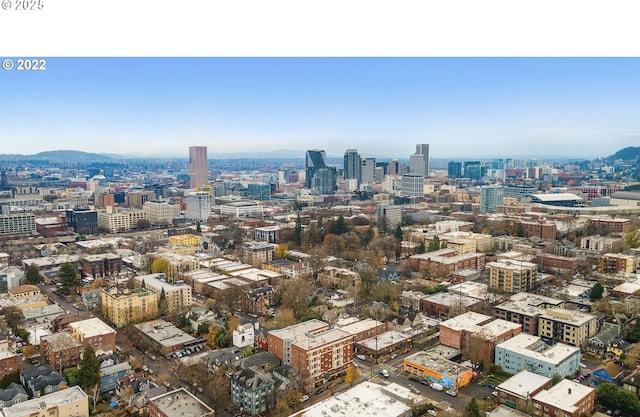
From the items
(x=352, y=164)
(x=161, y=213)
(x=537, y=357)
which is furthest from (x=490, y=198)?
(x=537, y=357)

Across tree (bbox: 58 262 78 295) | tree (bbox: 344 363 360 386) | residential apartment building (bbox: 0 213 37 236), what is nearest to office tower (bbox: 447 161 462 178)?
residential apartment building (bbox: 0 213 37 236)

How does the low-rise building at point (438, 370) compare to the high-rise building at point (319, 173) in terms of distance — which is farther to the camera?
the high-rise building at point (319, 173)

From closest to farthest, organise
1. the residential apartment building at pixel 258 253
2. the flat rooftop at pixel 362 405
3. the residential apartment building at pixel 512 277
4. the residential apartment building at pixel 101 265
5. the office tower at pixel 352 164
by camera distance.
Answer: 1. the flat rooftop at pixel 362 405
2. the residential apartment building at pixel 512 277
3. the residential apartment building at pixel 101 265
4. the residential apartment building at pixel 258 253
5. the office tower at pixel 352 164

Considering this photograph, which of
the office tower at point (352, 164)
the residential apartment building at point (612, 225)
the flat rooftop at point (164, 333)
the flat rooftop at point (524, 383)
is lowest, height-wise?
the flat rooftop at point (164, 333)

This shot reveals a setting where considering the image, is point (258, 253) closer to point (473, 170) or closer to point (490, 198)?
point (490, 198)

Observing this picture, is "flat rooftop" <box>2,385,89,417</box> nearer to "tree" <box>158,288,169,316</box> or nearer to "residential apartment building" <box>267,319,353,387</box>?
"residential apartment building" <box>267,319,353,387</box>

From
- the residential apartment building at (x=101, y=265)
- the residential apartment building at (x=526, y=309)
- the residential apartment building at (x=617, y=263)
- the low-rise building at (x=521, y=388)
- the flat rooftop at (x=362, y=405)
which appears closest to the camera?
the flat rooftop at (x=362, y=405)

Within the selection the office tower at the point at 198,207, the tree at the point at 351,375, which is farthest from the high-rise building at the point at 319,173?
the tree at the point at 351,375

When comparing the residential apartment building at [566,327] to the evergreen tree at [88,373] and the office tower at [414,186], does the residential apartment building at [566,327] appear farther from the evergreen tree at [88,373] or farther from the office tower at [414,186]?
the office tower at [414,186]
